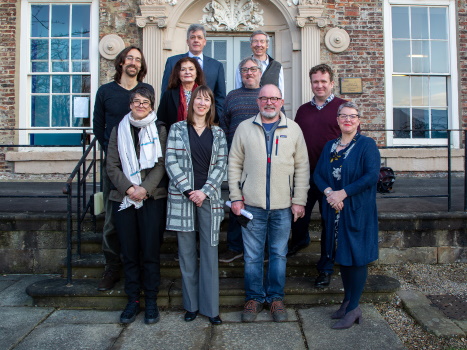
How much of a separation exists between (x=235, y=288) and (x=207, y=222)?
73 cm

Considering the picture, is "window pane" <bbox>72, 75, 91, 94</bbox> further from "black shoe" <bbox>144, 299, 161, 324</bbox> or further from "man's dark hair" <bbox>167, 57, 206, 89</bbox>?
"black shoe" <bbox>144, 299, 161, 324</bbox>

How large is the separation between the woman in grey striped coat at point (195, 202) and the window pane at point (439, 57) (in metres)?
6.29

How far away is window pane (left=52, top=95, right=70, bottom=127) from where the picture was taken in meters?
7.87

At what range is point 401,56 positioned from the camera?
7.93 metres

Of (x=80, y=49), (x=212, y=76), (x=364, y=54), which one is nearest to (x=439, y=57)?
(x=364, y=54)

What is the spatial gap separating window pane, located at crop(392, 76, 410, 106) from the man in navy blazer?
4.93 metres

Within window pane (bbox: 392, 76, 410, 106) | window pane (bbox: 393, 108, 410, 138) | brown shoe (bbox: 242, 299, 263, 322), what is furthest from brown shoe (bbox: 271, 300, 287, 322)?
window pane (bbox: 392, 76, 410, 106)

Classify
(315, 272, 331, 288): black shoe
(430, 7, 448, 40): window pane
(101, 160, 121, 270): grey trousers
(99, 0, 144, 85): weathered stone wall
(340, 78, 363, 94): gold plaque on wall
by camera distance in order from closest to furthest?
1. (101, 160, 121, 270): grey trousers
2. (315, 272, 331, 288): black shoe
3. (99, 0, 144, 85): weathered stone wall
4. (340, 78, 363, 94): gold plaque on wall
5. (430, 7, 448, 40): window pane

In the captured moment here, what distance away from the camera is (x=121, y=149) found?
3.28 meters

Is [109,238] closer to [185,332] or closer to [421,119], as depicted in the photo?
[185,332]

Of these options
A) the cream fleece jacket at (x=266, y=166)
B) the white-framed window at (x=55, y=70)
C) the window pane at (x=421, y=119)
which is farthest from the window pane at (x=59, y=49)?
the window pane at (x=421, y=119)

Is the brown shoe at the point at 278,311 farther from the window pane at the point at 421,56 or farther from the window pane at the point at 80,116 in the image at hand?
the window pane at the point at 421,56

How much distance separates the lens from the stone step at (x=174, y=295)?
3.59 m

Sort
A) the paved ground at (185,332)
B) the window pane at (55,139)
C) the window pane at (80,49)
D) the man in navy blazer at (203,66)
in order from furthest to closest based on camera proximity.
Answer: the window pane at (55,139) → the window pane at (80,49) → the man in navy blazer at (203,66) → the paved ground at (185,332)
